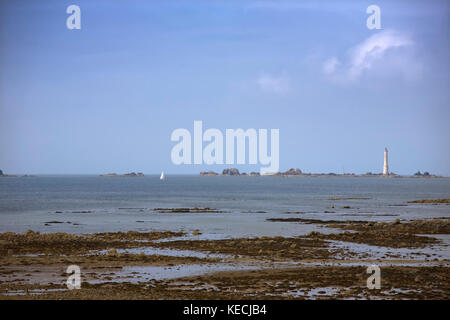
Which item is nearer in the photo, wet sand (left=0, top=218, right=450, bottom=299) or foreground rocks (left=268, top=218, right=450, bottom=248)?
wet sand (left=0, top=218, right=450, bottom=299)

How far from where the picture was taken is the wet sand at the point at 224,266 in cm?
1695

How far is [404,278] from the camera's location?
19328mm

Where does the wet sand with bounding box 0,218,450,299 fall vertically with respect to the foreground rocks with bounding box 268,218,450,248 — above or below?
above

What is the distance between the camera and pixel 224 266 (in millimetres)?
22719

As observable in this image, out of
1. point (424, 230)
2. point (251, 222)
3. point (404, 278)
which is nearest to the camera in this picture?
point (404, 278)

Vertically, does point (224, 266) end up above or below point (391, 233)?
above

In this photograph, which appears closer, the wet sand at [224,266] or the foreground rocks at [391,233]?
the wet sand at [224,266]

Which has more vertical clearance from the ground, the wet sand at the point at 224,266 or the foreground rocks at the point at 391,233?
the wet sand at the point at 224,266

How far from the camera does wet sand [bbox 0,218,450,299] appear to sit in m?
17.0

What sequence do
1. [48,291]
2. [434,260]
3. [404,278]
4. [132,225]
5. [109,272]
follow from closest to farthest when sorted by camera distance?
1. [48,291]
2. [404,278]
3. [109,272]
4. [434,260]
5. [132,225]
